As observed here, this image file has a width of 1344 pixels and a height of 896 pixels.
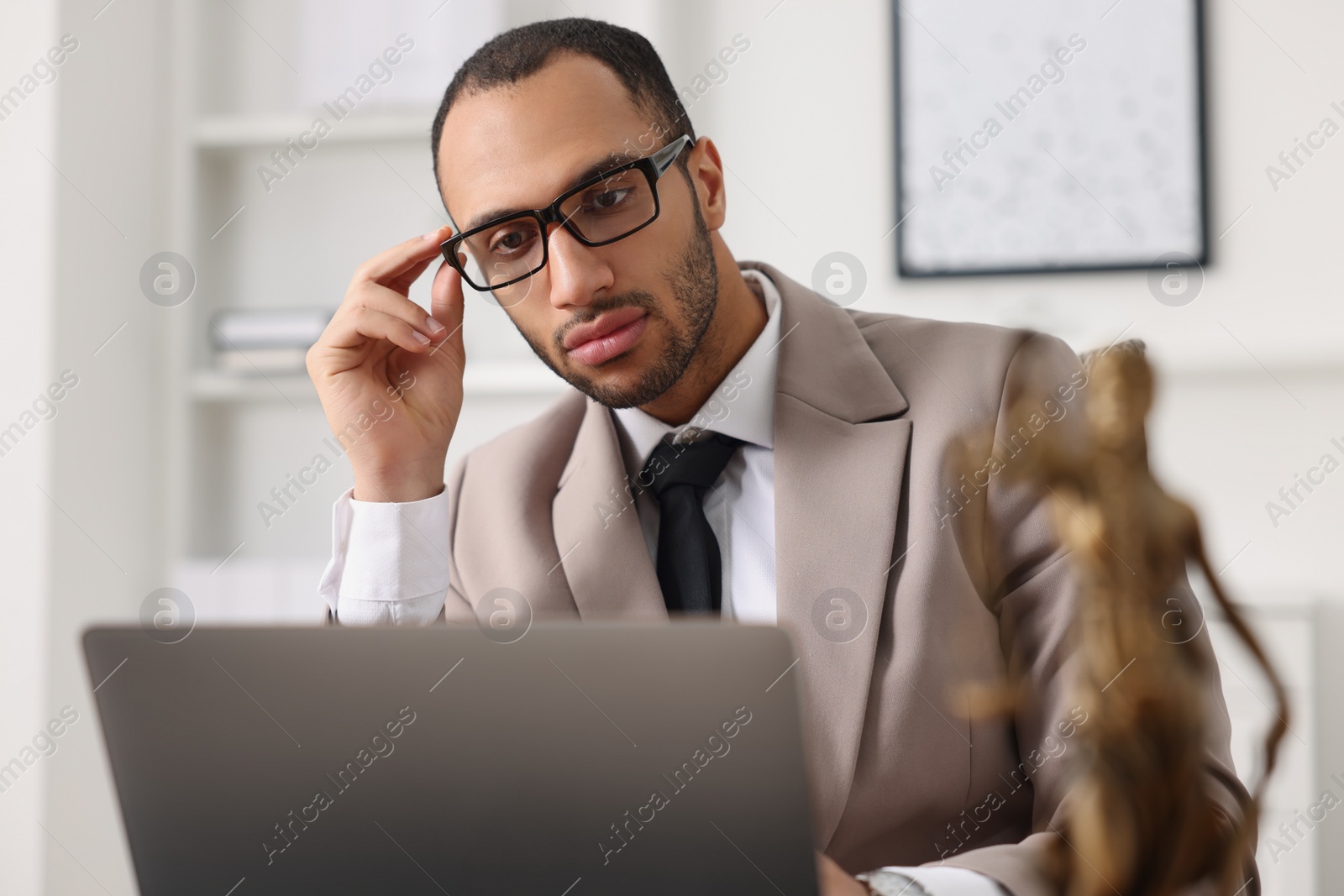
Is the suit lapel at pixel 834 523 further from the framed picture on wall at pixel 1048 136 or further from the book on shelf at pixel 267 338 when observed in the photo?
the book on shelf at pixel 267 338

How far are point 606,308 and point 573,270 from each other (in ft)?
0.20

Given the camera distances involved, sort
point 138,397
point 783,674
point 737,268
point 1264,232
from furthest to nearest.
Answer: point 138,397
point 1264,232
point 737,268
point 783,674

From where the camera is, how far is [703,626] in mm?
535

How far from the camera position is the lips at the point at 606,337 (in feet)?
3.82

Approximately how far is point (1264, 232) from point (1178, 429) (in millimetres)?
384

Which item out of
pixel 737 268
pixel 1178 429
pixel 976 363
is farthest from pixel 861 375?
pixel 1178 429

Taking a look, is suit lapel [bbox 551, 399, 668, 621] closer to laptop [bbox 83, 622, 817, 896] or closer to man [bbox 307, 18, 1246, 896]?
man [bbox 307, 18, 1246, 896]

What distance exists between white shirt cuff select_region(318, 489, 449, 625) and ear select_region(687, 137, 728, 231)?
52cm

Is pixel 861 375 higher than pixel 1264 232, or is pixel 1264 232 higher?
pixel 1264 232

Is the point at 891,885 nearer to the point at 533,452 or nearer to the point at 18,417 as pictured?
the point at 533,452

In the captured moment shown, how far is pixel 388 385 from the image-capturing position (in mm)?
1308

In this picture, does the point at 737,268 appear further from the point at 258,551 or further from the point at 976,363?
the point at 258,551

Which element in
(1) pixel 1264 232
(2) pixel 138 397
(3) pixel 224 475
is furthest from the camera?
(3) pixel 224 475

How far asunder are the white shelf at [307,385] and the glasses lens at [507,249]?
0.81 m
